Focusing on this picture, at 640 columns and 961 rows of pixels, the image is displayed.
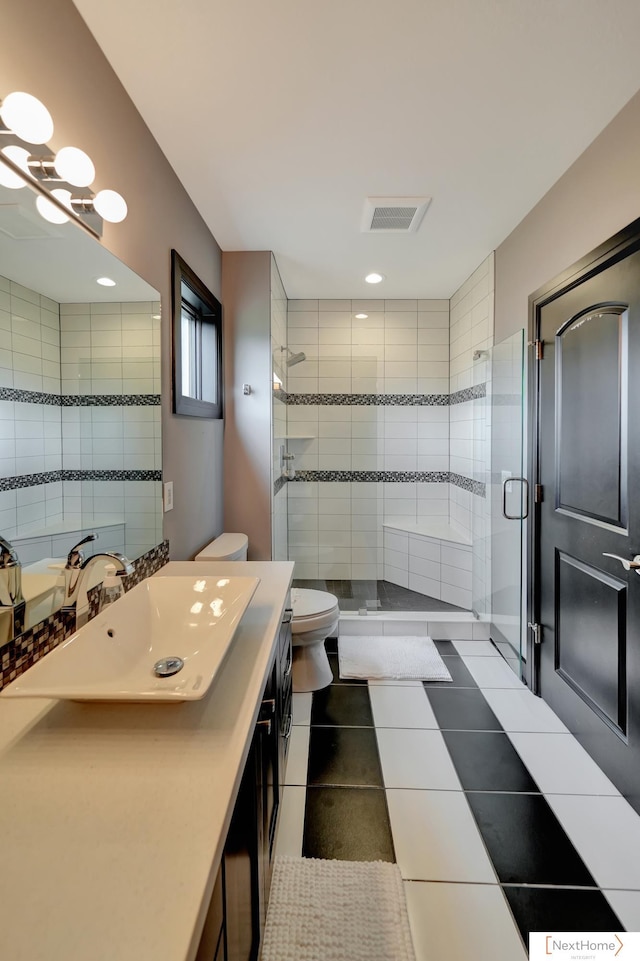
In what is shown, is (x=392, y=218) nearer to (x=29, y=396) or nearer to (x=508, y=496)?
(x=508, y=496)

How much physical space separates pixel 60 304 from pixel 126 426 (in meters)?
0.46

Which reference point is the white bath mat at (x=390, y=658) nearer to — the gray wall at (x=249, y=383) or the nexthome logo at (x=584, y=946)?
the gray wall at (x=249, y=383)

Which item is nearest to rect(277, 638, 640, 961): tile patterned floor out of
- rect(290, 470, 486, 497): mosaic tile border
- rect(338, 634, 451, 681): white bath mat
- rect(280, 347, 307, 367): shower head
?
rect(338, 634, 451, 681): white bath mat

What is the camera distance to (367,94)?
1.53m

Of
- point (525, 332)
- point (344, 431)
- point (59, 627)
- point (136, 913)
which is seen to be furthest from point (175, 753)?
point (344, 431)

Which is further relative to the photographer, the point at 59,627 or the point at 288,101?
the point at 288,101

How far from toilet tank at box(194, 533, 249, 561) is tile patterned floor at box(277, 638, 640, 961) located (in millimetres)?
811

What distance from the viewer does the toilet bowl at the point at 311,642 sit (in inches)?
90.4

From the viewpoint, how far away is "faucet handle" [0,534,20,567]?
38.0 inches

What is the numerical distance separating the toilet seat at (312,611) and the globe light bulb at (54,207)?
72.5 inches

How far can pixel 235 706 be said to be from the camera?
93 cm

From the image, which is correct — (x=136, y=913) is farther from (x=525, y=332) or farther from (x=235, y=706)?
(x=525, y=332)

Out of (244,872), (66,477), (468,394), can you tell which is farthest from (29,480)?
(468,394)

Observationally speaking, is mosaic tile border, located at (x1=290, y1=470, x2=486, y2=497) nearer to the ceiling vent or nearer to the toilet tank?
the toilet tank
